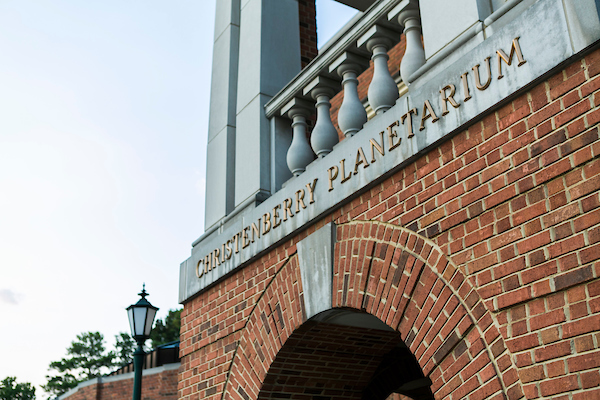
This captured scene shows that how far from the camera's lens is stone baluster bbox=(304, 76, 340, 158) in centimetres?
547

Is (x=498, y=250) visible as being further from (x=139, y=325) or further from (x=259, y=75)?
(x=139, y=325)

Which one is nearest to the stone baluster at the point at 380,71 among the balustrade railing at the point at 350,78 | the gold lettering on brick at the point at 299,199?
the balustrade railing at the point at 350,78

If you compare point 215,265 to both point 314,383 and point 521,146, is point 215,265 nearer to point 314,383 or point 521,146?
point 314,383

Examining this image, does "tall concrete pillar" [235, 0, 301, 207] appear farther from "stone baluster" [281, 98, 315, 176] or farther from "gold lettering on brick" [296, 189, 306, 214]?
"gold lettering on brick" [296, 189, 306, 214]

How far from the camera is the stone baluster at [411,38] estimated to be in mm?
4727

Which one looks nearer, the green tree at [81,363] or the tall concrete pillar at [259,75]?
the tall concrete pillar at [259,75]

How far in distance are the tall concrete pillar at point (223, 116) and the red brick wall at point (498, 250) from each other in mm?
2140

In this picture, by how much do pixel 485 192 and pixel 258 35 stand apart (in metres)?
3.69

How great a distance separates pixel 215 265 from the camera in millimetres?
6453

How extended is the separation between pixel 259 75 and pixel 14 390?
58001mm

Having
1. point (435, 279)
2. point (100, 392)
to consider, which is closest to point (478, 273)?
point (435, 279)

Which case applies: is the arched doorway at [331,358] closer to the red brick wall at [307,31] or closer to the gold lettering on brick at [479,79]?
the gold lettering on brick at [479,79]

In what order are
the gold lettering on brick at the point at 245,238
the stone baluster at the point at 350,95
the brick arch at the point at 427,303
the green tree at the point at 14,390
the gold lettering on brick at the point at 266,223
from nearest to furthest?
the brick arch at the point at 427,303 → the stone baluster at the point at 350,95 → the gold lettering on brick at the point at 266,223 → the gold lettering on brick at the point at 245,238 → the green tree at the point at 14,390

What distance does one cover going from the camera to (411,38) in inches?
192
